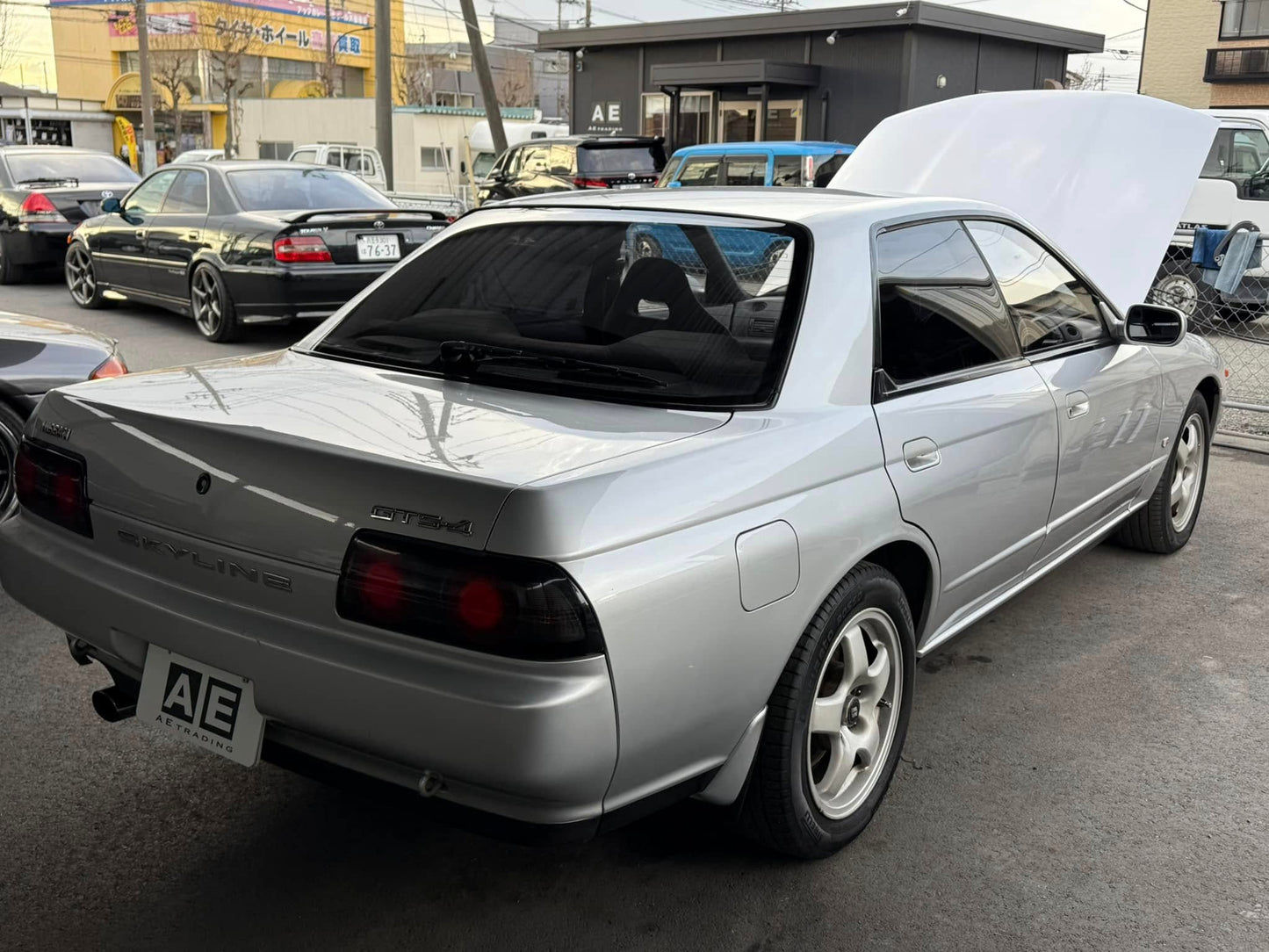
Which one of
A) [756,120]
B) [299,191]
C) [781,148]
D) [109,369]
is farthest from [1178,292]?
[756,120]

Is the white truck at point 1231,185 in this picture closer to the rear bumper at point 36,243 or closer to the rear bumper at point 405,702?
the rear bumper at point 405,702

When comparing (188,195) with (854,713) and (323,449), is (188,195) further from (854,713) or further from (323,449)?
(854,713)

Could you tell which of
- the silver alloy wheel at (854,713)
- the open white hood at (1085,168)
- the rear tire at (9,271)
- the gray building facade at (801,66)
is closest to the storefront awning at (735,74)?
the gray building facade at (801,66)

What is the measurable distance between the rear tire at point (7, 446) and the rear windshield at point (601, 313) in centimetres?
213

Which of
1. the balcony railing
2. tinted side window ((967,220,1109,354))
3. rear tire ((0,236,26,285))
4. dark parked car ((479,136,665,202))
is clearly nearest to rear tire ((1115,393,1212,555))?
tinted side window ((967,220,1109,354))

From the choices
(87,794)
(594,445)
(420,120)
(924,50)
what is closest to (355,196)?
(87,794)

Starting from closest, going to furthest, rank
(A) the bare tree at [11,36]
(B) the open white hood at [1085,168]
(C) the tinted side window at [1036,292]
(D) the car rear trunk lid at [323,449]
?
(D) the car rear trunk lid at [323,449], (C) the tinted side window at [1036,292], (B) the open white hood at [1085,168], (A) the bare tree at [11,36]

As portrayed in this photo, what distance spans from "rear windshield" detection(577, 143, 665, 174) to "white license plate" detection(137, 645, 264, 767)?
17.7 meters

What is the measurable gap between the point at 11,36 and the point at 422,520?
71.7m

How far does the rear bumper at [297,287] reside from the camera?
9.18 meters

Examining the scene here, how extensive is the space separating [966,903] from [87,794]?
2.17 m

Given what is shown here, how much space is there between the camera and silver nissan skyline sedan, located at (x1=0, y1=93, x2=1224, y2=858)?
2.12 m

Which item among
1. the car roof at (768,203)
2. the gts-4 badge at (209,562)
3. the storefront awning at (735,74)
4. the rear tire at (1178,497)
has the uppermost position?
the storefront awning at (735,74)

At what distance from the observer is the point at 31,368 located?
489 centimetres
